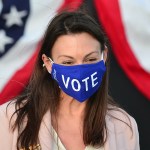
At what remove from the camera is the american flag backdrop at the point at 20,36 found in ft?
6.82

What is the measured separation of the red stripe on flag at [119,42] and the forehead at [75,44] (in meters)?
0.61

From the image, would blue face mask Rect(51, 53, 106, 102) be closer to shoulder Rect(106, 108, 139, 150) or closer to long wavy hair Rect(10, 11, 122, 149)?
long wavy hair Rect(10, 11, 122, 149)

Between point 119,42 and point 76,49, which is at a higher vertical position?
point 76,49

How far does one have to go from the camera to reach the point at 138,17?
2.20 m

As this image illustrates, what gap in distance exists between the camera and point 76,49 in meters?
1.56

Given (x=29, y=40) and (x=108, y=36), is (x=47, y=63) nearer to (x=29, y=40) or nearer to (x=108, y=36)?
(x=29, y=40)

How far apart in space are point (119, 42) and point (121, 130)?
63 cm

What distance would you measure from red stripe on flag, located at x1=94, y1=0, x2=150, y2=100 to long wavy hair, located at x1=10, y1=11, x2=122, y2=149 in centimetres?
54

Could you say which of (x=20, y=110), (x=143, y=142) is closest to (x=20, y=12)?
(x=20, y=110)

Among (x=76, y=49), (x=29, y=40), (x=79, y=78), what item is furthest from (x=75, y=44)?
(x=29, y=40)

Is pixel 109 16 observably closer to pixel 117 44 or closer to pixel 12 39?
pixel 117 44

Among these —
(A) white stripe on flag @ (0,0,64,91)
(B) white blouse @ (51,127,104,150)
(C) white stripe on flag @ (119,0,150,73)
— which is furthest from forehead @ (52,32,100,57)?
(C) white stripe on flag @ (119,0,150,73)

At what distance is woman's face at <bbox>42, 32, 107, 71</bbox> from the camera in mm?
1561

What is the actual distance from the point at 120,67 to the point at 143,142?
52 centimetres
